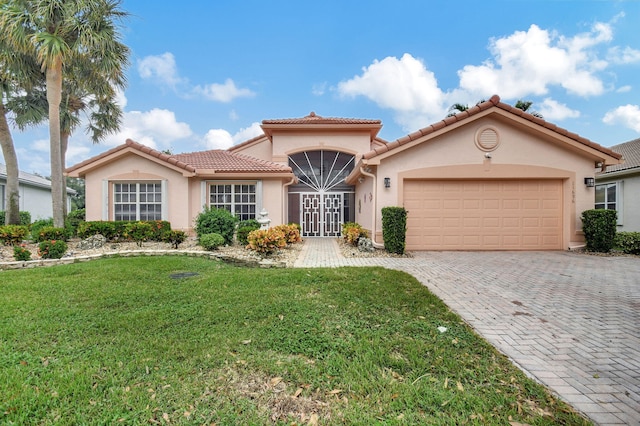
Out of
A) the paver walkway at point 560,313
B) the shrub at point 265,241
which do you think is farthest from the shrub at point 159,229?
the paver walkway at point 560,313

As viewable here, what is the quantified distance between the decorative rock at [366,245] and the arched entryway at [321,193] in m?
4.87

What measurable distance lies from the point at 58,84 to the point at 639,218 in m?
25.1

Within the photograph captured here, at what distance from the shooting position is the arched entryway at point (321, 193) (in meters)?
15.5

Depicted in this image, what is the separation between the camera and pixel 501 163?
10383 mm

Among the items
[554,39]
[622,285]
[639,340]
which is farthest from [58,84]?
[554,39]

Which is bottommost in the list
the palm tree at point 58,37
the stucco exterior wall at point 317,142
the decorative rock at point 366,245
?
the decorative rock at point 366,245

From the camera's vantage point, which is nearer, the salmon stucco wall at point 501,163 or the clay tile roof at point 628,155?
the salmon stucco wall at point 501,163

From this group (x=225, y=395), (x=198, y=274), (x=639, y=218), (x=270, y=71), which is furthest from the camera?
(x=270, y=71)

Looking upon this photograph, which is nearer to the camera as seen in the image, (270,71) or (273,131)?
(273,131)

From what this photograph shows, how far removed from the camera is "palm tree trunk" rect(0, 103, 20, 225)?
13.9 m

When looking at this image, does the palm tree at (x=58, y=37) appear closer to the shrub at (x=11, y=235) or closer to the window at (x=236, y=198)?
the shrub at (x=11, y=235)

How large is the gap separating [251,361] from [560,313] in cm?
478

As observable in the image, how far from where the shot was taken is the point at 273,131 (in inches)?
621

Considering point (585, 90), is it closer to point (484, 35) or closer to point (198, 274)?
point (484, 35)
